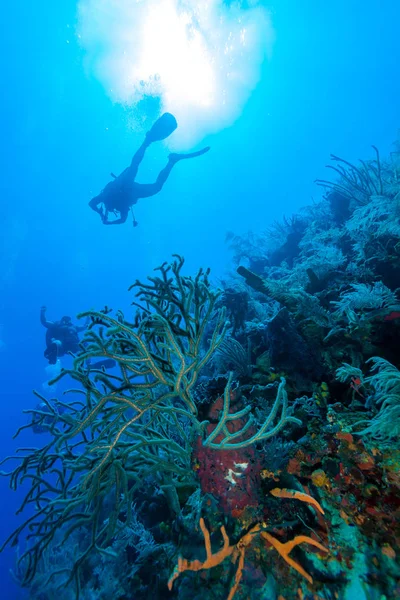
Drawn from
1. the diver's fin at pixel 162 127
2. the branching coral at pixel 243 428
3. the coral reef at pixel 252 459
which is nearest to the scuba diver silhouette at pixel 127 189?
the diver's fin at pixel 162 127

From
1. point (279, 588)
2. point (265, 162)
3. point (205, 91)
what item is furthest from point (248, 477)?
point (265, 162)

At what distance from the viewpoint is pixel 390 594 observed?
128 cm

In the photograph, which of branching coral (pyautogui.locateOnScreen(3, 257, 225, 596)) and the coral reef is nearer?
the coral reef

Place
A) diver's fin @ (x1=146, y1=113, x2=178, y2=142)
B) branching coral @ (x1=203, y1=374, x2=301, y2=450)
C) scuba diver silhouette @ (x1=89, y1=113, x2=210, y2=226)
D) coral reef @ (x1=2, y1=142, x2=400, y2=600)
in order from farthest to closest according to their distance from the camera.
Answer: diver's fin @ (x1=146, y1=113, x2=178, y2=142) → scuba diver silhouette @ (x1=89, y1=113, x2=210, y2=226) → branching coral @ (x1=203, y1=374, x2=301, y2=450) → coral reef @ (x1=2, y1=142, x2=400, y2=600)

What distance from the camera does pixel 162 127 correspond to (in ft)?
39.8

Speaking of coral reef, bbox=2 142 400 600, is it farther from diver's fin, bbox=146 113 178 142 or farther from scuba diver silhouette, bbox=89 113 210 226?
diver's fin, bbox=146 113 178 142

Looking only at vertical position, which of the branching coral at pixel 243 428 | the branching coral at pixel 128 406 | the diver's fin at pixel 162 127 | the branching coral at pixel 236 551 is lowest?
the branching coral at pixel 236 551

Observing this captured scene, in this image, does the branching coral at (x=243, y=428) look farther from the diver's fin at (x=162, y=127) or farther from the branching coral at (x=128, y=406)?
the diver's fin at (x=162, y=127)

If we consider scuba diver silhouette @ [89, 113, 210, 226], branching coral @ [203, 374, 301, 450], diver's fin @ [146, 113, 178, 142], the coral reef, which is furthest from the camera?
diver's fin @ [146, 113, 178, 142]

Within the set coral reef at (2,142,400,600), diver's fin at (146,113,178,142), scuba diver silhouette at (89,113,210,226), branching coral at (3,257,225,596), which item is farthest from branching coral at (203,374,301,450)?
diver's fin at (146,113,178,142)

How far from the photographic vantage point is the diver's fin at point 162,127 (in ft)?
39.4

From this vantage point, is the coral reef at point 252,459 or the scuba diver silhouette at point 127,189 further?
the scuba diver silhouette at point 127,189

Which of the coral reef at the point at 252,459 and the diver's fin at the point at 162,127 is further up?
the diver's fin at the point at 162,127

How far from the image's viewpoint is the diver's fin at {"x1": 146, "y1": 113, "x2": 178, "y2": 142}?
1202 centimetres
